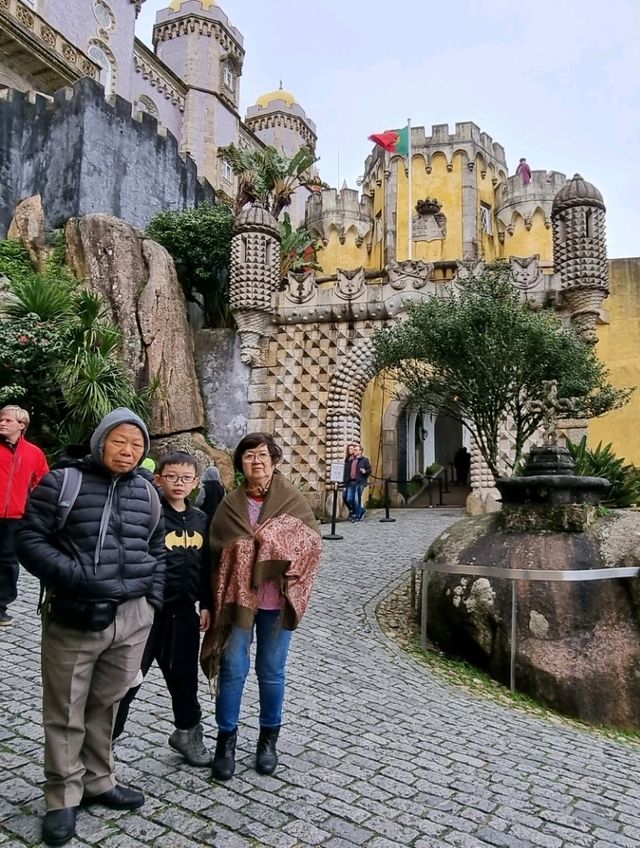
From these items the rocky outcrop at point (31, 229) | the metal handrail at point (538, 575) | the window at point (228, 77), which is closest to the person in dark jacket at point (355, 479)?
the metal handrail at point (538, 575)

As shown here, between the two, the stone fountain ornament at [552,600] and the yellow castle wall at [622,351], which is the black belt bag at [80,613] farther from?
the yellow castle wall at [622,351]

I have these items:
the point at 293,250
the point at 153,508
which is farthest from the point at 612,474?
the point at 293,250

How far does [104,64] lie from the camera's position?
26.0 m

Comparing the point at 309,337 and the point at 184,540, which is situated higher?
the point at 309,337

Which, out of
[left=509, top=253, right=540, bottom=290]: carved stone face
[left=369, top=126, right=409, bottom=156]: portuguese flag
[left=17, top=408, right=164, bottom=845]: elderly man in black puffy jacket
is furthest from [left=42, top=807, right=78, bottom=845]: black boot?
[left=369, top=126, right=409, bottom=156]: portuguese flag

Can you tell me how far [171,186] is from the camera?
18578 millimetres

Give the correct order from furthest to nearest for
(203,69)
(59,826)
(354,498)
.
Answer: (203,69)
(354,498)
(59,826)

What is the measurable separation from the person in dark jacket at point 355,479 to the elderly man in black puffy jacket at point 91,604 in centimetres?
1071

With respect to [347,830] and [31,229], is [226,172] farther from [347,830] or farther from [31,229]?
[347,830]

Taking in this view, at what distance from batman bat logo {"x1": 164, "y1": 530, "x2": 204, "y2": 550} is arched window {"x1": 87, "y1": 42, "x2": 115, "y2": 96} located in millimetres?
26924

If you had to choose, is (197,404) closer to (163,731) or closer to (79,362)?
(79,362)

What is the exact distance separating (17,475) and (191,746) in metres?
2.83

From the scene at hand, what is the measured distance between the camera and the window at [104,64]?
25.5 m

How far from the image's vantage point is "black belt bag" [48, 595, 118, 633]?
249 cm
